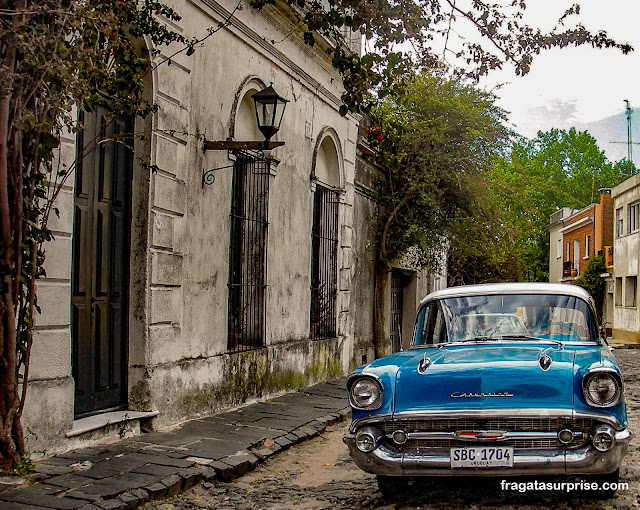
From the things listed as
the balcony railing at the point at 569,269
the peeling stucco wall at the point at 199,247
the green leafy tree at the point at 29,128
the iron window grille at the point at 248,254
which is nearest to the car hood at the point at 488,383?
the green leafy tree at the point at 29,128

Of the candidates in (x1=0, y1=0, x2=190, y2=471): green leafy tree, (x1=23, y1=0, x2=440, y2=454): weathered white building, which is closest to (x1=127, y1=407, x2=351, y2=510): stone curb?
(x1=0, y1=0, x2=190, y2=471): green leafy tree

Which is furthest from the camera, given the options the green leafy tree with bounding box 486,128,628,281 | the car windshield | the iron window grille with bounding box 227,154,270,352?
the green leafy tree with bounding box 486,128,628,281

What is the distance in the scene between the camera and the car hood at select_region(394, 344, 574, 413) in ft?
15.9

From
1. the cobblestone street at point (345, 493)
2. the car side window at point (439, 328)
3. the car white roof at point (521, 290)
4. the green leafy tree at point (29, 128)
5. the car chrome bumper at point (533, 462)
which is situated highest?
the green leafy tree at point (29, 128)

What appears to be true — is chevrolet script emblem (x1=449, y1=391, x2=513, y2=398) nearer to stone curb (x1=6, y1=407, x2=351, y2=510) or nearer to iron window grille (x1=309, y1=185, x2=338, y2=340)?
stone curb (x1=6, y1=407, x2=351, y2=510)

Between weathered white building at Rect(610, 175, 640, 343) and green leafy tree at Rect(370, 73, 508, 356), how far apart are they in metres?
17.1

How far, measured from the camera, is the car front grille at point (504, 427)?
15.6 feet

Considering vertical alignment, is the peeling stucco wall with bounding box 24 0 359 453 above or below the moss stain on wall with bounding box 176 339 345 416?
above

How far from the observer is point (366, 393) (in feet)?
17.1

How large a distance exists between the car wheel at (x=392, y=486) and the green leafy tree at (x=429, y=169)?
36.9 ft

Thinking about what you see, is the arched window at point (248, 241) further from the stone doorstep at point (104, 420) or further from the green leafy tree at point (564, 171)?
the green leafy tree at point (564, 171)

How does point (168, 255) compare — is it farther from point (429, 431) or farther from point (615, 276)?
point (615, 276)

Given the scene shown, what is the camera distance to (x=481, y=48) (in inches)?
280
